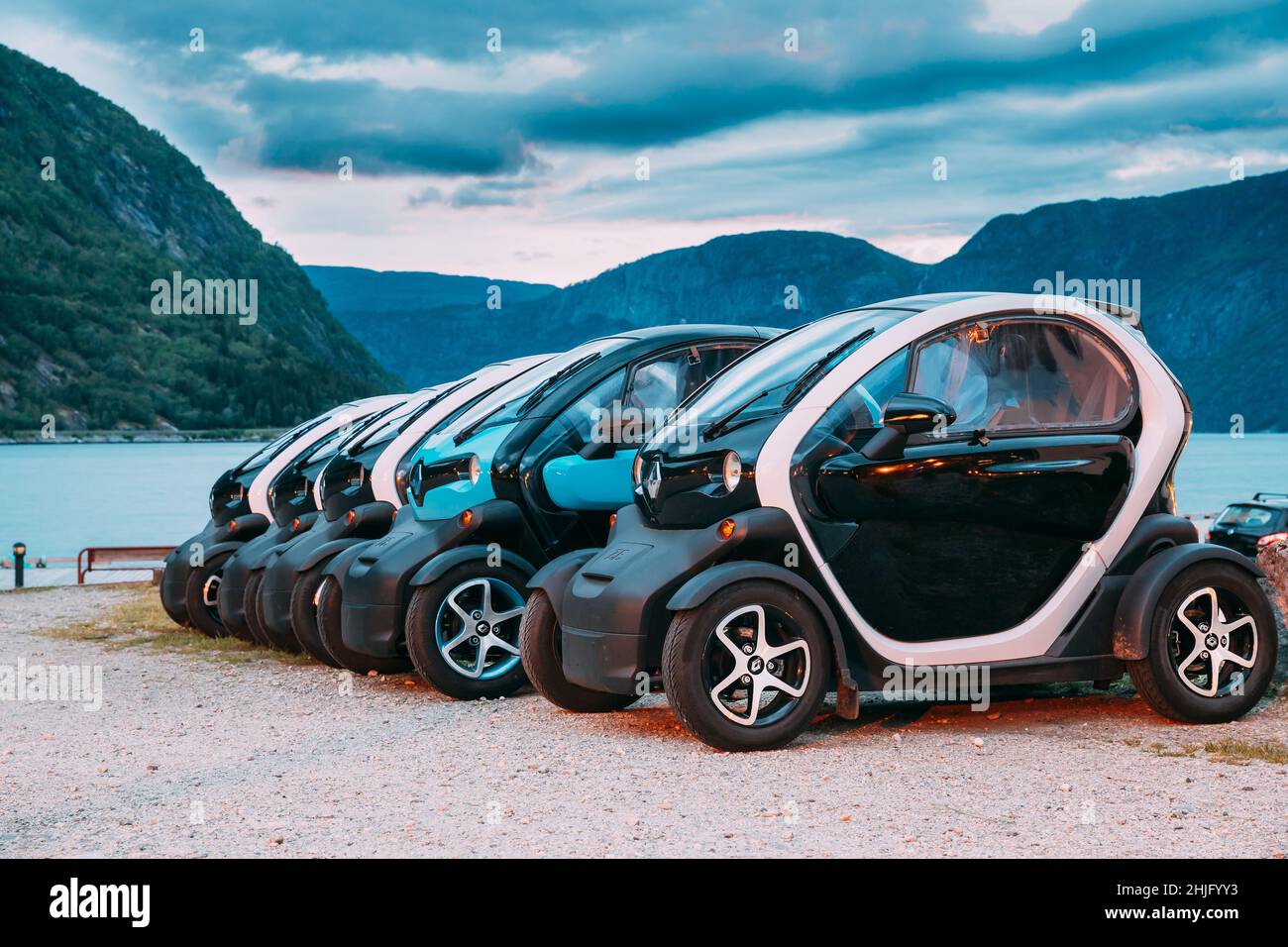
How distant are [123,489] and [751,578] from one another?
137798 mm

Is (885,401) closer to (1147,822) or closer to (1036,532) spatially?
(1036,532)

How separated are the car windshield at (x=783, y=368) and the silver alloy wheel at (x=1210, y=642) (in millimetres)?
1965

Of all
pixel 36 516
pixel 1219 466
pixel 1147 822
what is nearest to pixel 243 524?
pixel 1147 822

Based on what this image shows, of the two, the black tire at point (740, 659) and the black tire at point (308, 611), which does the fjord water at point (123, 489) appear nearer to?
the black tire at point (308, 611)

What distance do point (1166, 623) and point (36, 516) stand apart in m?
118

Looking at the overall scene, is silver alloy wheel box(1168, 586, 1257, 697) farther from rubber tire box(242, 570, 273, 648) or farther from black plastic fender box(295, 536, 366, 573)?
rubber tire box(242, 570, 273, 648)

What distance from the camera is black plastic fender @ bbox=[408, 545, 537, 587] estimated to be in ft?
29.7

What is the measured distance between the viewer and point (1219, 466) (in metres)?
199

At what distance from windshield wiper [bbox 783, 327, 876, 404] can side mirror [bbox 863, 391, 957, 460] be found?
0.37m

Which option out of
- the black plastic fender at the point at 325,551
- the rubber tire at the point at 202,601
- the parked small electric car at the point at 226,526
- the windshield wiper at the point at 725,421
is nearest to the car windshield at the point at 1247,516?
the parked small electric car at the point at 226,526
